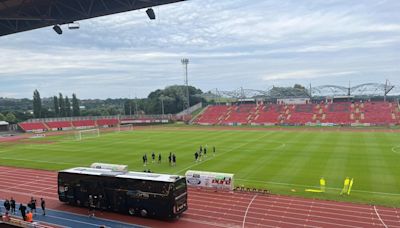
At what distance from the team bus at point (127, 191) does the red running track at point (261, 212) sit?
0.57 meters

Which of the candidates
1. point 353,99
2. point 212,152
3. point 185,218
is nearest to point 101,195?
point 185,218

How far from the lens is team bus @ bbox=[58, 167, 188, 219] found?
18641mm

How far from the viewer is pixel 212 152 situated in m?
42.2

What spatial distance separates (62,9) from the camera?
18.8 metres

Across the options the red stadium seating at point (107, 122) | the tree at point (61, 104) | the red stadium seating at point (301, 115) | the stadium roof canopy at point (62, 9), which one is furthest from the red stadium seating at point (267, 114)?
the stadium roof canopy at point (62, 9)

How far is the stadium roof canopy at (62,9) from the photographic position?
55.3ft

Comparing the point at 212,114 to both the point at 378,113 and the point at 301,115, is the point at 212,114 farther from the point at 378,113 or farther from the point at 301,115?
the point at 378,113

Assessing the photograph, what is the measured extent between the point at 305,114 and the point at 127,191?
3149 inches

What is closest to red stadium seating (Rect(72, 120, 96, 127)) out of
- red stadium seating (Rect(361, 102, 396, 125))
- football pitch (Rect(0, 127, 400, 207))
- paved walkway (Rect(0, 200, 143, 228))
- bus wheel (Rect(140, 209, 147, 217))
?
football pitch (Rect(0, 127, 400, 207))

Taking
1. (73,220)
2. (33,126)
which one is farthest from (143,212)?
(33,126)

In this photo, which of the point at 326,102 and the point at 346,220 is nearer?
the point at 346,220

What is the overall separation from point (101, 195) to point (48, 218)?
3.21 meters

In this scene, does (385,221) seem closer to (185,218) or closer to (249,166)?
(185,218)

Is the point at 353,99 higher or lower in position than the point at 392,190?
higher
